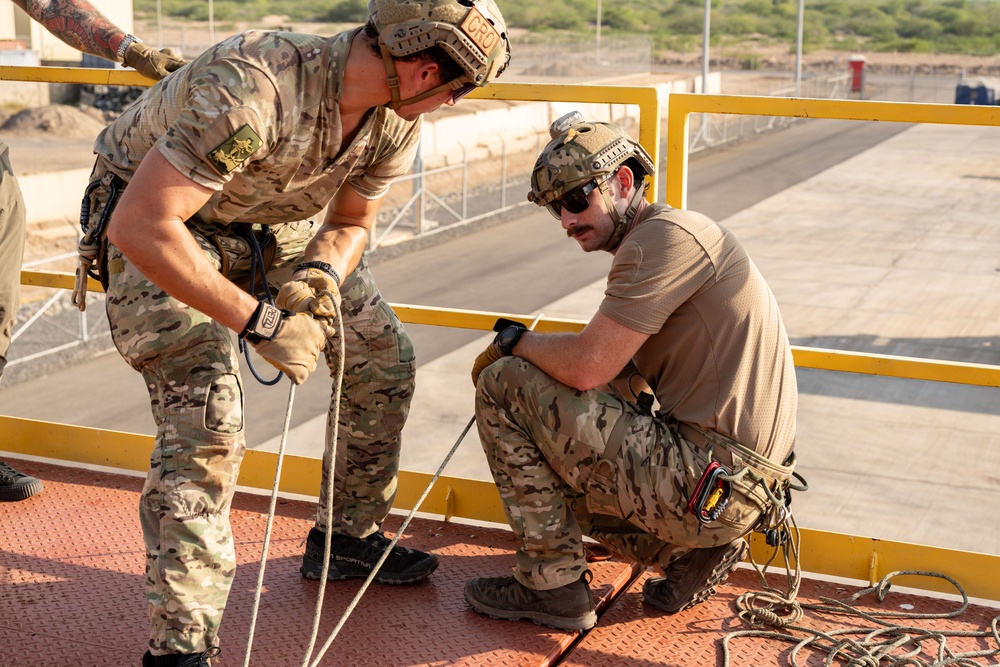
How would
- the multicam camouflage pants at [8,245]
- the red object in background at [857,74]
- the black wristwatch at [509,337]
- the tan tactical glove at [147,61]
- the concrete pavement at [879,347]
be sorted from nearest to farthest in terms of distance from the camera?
the black wristwatch at [509,337] → the tan tactical glove at [147,61] → the multicam camouflage pants at [8,245] → the concrete pavement at [879,347] → the red object in background at [857,74]

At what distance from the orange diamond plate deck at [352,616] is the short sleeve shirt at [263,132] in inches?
44.0

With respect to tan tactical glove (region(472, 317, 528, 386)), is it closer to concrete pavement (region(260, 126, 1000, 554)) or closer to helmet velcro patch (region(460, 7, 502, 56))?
helmet velcro patch (region(460, 7, 502, 56))

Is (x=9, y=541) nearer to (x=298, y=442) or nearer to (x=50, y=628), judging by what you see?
(x=50, y=628)

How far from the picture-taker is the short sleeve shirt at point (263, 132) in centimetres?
250

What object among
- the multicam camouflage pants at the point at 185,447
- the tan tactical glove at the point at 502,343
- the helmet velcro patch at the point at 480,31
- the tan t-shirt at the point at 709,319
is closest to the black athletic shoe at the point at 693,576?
the tan t-shirt at the point at 709,319

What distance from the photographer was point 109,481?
4.07m

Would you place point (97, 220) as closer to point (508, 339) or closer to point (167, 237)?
point (167, 237)

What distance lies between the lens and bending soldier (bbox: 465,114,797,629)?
2875mm

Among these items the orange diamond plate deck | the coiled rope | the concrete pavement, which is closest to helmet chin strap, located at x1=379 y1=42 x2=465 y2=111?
the orange diamond plate deck

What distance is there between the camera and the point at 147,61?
11.8 feet

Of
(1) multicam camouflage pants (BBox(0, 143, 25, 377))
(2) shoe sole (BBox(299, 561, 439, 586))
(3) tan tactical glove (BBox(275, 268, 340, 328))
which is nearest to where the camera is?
(3) tan tactical glove (BBox(275, 268, 340, 328))

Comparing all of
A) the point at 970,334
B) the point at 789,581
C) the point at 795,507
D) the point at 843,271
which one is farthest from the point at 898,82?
the point at 789,581

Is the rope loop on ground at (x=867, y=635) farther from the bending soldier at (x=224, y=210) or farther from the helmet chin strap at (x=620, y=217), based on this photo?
the bending soldier at (x=224, y=210)

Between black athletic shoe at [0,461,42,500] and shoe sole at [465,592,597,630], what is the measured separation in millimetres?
1721
